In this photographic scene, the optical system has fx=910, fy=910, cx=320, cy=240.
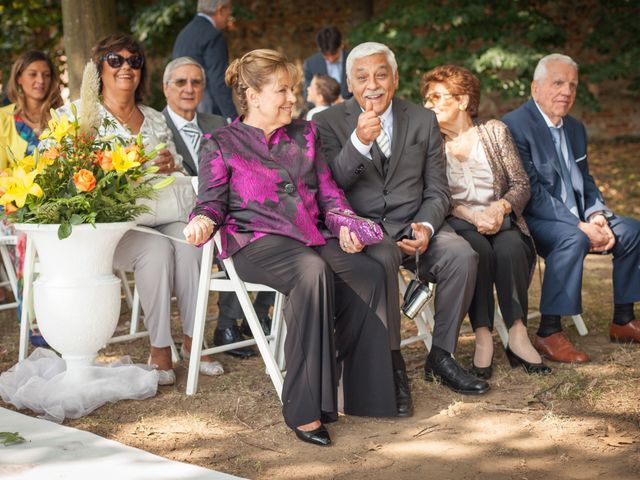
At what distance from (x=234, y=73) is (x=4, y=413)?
184cm

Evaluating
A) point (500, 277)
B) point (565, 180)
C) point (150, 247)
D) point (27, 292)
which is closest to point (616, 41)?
point (565, 180)

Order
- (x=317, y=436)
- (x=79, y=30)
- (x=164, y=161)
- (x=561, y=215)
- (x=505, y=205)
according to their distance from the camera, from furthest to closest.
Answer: (x=79, y=30) → (x=561, y=215) → (x=164, y=161) → (x=505, y=205) → (x=317, y=436)

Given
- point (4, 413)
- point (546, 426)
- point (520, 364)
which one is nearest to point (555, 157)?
point (520, 364)

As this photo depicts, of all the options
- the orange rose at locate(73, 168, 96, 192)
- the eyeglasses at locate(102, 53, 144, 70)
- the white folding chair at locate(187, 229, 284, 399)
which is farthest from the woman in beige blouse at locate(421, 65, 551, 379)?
Answer: the orange rose at locate(73, 168, 96, 192)

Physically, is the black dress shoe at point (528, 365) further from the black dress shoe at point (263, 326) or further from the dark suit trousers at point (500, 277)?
the black dress shoe at point (263, 326)

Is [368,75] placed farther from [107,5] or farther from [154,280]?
[107,5]

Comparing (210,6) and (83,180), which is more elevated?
(210,6)

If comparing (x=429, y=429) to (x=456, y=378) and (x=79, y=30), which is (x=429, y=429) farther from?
(x=79, y=30)

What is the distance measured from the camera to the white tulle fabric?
4.01 metres

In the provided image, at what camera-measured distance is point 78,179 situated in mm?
3898

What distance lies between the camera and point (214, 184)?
13.3 ft

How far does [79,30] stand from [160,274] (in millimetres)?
3574

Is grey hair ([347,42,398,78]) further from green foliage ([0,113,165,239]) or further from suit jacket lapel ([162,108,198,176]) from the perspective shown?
suit jacket lapel ([162,108,198,176])

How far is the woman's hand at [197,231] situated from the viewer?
150 inches
